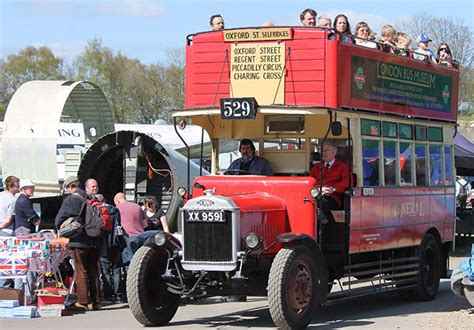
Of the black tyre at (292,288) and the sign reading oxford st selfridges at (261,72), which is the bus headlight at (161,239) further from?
the sign reading oxford st selfridges at (261,72)

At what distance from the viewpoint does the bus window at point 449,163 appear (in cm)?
1561

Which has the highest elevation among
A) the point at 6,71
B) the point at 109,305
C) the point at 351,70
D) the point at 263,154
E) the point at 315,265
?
the point at 6,71

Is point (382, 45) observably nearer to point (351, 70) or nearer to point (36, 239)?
point (351, 70)

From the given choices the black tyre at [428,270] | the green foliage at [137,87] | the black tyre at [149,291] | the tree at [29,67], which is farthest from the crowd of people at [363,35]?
the tree at [29,67]

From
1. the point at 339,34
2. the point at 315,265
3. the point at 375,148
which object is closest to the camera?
the point at 315,265

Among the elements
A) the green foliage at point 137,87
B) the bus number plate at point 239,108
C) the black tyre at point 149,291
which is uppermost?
the green foliage at point 137,87

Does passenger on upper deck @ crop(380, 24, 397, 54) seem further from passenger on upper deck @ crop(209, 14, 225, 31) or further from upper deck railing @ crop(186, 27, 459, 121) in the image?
passenger on upper deck @ crop(209, 14, 225, 31)

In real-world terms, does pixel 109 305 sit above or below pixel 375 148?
below

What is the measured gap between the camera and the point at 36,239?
13094 mm

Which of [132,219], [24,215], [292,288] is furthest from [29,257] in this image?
[292,288]

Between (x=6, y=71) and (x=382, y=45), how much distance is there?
6834 centimetres

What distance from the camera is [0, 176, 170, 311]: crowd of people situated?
43.4 feet

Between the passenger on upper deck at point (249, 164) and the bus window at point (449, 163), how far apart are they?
4.03 meters

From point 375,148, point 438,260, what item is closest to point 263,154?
point 375,148
